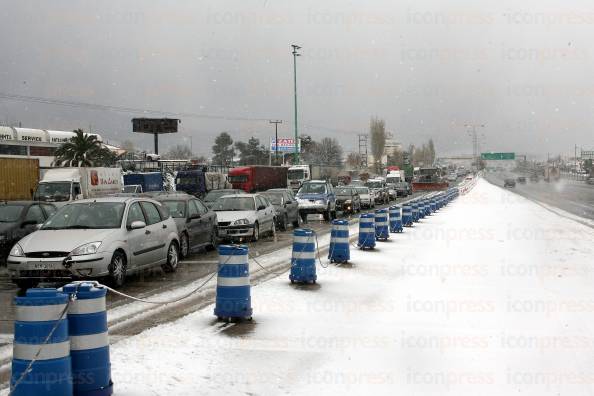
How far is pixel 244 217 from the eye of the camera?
20125 mm

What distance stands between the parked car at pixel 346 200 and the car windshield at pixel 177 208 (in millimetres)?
19499

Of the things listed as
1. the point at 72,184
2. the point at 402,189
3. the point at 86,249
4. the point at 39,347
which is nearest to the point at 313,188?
the point at 72,184

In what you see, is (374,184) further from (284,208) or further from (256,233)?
(256,233)

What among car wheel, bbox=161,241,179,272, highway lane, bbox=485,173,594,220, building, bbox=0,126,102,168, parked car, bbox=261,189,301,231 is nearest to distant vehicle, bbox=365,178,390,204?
highway lane, bbox=485,173,594,220

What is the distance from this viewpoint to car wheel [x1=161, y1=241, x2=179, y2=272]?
44.2ft

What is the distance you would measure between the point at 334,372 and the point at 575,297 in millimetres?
5758

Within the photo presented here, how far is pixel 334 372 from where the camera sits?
20.7 feet

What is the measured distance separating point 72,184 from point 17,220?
1258 cm

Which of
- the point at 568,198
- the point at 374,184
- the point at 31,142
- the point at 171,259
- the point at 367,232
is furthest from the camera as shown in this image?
the point at 31,142

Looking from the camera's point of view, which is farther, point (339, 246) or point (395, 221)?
point (395, 221)

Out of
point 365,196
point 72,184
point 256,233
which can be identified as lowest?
point 256,233

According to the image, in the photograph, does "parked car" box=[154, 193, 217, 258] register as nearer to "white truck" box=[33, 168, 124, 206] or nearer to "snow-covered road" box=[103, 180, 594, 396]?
"snow-covered road" box=[103, 180, 594, 396]

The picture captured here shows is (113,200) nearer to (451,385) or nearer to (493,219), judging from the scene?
(451,385)

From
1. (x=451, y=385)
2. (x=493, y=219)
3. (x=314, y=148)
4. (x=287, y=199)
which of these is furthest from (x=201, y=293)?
(x=314, y=148)
